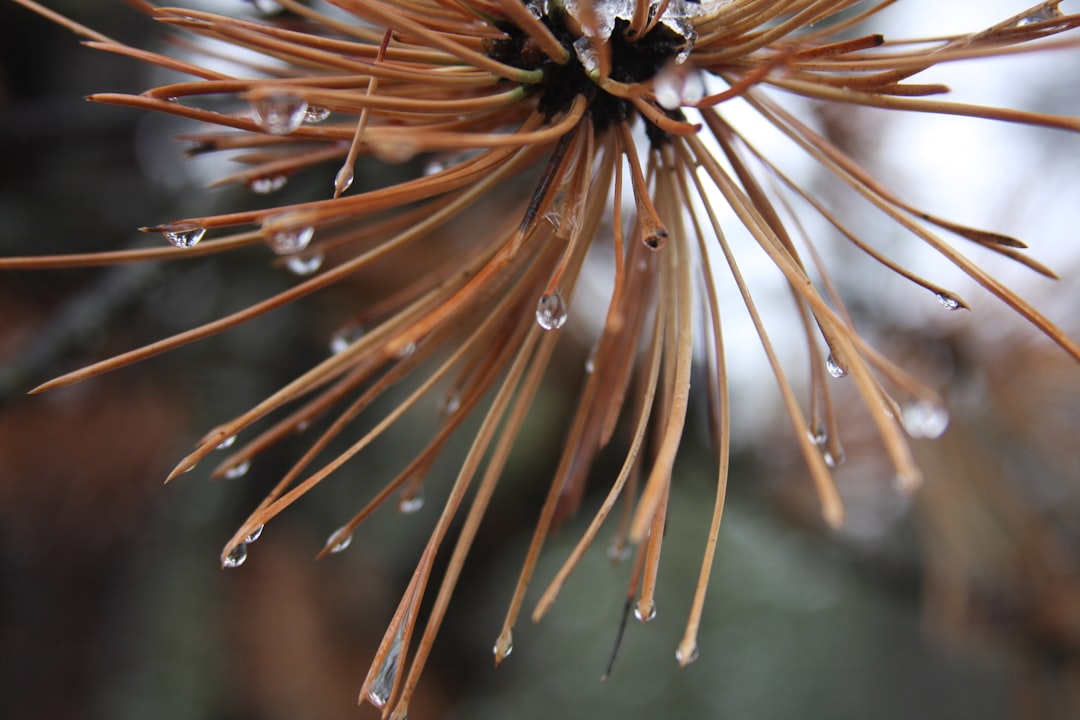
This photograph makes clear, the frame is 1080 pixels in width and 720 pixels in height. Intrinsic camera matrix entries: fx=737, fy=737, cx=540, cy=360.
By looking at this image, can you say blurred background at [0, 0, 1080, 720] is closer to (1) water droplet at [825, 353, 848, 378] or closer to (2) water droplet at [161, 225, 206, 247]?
(2) water droplet at [161, 225, 206, 247]

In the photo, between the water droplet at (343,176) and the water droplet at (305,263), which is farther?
the water droplet at (305,263)

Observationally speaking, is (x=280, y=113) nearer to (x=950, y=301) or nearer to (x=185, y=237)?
(x=185, y=237)

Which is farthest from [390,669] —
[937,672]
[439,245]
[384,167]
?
[937,672]

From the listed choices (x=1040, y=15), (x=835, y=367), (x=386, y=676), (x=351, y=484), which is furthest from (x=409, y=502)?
(x=351, y=484)

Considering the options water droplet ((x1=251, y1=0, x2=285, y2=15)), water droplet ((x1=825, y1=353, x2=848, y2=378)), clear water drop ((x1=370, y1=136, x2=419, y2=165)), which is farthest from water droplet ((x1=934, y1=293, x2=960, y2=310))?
water droplet ((x1=251, y1=0, x2=285, y2=15))

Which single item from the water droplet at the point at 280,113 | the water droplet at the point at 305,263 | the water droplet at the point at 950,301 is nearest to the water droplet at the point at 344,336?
the water droplet at the point at 305,263

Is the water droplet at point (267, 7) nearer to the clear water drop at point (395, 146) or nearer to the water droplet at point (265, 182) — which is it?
the water droplet at point (265, 182)

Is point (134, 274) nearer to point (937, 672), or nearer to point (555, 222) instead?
point (555, 222)
